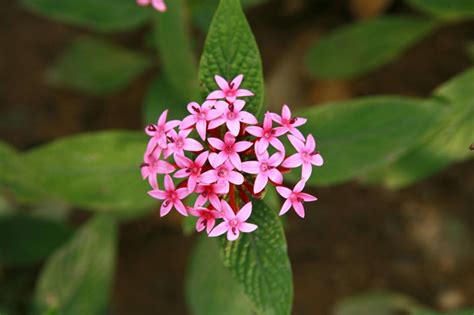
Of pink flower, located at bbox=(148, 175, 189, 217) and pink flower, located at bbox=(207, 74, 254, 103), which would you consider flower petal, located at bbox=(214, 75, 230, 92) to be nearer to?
pink flower, located at bbox=(207, 74, 254, 103)

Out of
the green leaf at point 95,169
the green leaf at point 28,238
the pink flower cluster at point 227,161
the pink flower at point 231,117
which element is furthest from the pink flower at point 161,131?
the green leaf at point 28,238

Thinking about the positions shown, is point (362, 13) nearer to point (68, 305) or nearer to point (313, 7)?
point (313, 7)

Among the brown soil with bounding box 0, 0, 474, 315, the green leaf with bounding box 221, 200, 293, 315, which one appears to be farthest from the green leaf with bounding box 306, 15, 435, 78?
the green leaf with bounding box 221, 200, 293, 315

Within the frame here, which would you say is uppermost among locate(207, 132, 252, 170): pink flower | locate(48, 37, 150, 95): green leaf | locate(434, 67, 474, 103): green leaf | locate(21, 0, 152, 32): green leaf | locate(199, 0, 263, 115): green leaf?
locate(48, 37, 150, 95): green leaf

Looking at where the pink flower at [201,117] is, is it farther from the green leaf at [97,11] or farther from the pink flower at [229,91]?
the green leaf at [97,11]

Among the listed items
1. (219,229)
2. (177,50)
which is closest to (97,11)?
(177,50)
